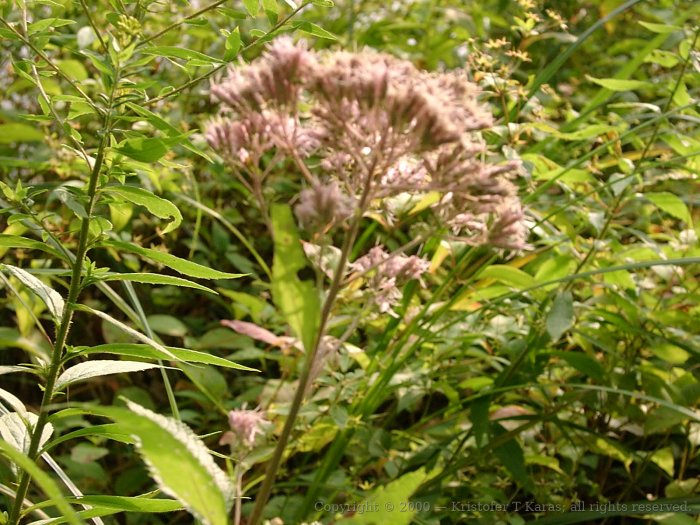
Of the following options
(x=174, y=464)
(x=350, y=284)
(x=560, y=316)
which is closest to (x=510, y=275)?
(x=560, y=316)

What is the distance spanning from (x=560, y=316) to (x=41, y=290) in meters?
0.80

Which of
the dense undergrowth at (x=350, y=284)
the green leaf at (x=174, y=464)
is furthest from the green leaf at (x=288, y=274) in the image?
the green leaf at (x=174, y=464)

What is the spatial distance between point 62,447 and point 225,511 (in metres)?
1.46

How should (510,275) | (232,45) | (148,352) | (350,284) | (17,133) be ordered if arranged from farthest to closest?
(17,133), (510,275), (350,284), (232,45), (148,352)

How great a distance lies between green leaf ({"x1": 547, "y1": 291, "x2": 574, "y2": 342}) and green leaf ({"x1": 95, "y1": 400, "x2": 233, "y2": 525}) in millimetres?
789

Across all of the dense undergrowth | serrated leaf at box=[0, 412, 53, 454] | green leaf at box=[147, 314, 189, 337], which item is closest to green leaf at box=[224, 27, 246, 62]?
the dense undergrowth

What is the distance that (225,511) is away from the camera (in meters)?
0.60

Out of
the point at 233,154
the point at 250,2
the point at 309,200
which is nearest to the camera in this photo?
the point at 309,200

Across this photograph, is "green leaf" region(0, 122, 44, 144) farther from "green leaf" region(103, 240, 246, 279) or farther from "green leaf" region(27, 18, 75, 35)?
"green leaf" region(103, 240, 246, 279)

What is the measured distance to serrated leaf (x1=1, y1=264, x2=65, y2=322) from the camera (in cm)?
87

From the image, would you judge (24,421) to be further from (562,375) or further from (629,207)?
(629,207)

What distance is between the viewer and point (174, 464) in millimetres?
578

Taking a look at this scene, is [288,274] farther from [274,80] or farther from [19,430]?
[19,430]

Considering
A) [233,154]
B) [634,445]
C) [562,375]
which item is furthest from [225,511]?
[634,445]
